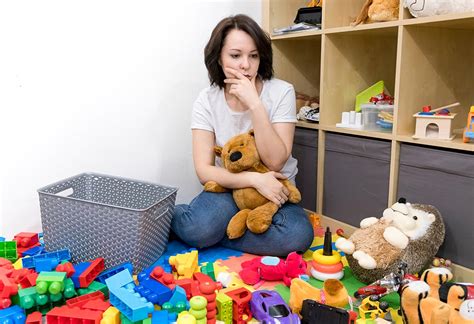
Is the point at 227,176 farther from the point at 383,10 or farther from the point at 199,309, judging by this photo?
the point at 383,10

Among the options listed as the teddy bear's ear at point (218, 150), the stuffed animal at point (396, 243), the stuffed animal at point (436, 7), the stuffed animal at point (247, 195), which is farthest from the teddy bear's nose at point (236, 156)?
the stuffed animal at point (436, 7)

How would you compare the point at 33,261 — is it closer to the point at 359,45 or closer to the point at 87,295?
the point at 87,295

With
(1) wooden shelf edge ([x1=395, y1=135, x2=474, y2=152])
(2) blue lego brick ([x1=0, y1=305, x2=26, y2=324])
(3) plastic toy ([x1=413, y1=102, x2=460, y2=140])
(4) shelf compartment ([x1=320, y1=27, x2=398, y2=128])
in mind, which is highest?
(4) shelf compartment ([x1=320, y1=27, x2=398, y2=128])

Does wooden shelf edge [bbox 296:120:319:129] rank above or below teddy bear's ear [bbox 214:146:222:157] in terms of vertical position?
above

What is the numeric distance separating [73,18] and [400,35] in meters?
0.94

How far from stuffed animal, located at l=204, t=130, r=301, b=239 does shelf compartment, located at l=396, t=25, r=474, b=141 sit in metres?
0.39

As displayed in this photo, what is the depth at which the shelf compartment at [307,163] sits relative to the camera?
1509 millimetres

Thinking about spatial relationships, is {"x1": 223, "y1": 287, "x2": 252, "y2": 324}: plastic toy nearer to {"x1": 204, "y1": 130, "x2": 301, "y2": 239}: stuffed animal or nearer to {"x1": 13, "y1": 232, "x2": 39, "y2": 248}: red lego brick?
{"x1": 204, "y1": 130, "x2": 301, "y2": 239}: stuffed animal

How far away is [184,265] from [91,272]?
0.22 meters

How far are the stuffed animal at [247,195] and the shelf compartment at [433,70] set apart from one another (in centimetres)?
39

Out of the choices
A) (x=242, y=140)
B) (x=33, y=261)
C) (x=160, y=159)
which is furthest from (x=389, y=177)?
(x=33, y=261)

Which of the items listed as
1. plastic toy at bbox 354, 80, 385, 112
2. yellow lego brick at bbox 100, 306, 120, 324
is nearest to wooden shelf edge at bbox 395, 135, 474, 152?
plastic toy at bbox 354, 80, 385, 112

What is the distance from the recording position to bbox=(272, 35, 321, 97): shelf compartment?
5.43 feet

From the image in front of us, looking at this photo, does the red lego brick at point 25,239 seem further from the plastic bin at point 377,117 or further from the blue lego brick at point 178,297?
the plastic bin at point 377,117
